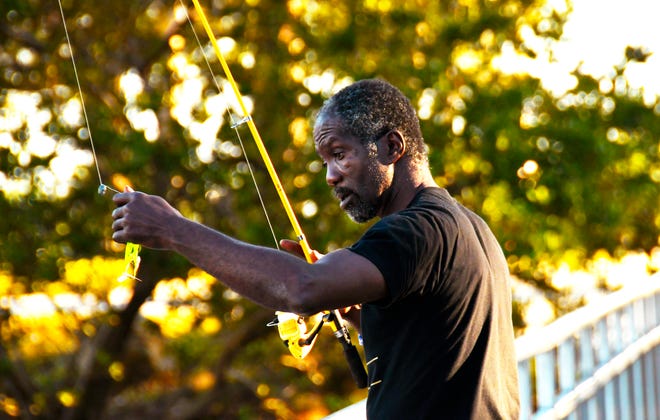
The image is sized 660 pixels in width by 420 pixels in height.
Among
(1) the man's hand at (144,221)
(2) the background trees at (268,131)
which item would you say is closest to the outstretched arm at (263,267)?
(1) the man's hand at (144,221)

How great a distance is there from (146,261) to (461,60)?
2886mm

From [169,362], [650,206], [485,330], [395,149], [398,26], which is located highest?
[398,26]

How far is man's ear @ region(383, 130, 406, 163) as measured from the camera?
2.46 metres

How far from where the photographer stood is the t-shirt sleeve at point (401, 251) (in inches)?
81.4

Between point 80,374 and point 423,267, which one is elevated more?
point 423,267

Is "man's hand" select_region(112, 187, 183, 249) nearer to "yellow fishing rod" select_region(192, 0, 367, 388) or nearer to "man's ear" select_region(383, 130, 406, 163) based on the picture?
"man's ear" select_region(383, 130, 406, 163)

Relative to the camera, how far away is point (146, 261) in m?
8.77

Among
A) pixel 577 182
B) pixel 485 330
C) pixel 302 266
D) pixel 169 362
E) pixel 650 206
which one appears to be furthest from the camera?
pixel 169 362

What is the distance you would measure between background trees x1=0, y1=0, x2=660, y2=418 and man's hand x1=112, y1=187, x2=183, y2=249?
19.1 feet

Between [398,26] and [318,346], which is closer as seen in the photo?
[398,26]

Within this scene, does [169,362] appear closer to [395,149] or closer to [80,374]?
[80,374]

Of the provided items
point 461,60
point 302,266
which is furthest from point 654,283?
point 302,266

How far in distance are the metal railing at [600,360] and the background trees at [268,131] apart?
98.1 inches

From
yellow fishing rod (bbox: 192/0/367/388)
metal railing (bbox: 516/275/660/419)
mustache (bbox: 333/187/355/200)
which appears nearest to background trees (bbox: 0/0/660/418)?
metal railing (bbox: 516/275/660/419)
